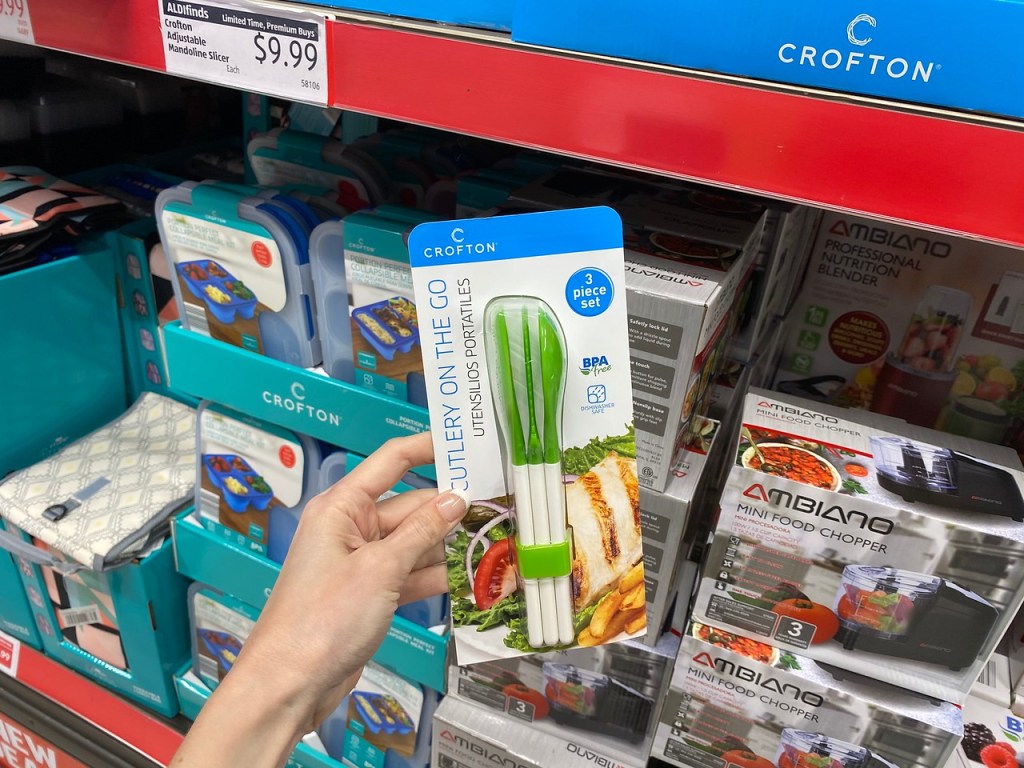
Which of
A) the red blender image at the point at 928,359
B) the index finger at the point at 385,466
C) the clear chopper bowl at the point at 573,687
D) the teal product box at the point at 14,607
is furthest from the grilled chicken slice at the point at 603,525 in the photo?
the teal product box at the point at 14,607

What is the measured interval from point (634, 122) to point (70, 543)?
3.67ft

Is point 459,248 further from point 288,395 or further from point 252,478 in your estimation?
point 252,478

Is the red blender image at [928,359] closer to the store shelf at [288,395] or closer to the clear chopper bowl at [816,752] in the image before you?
the clear chopper bowl at [816,752]

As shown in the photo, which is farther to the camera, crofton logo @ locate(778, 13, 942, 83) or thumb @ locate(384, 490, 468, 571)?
thumb @ locate(384, 490, 468, 571)

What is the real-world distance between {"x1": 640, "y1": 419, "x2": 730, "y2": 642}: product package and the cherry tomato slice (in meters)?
0.20

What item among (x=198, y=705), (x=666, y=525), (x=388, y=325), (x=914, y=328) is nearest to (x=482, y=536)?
(x=666, y=525)

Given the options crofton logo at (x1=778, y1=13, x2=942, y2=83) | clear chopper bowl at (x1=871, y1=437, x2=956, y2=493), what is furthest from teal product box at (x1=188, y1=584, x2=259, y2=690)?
crofton logo at (x1=778, y1=13, x2=942, y2=83)

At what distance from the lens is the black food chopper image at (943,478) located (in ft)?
2.35

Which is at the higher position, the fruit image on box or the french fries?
the fruit image on box

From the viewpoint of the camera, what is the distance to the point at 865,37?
53 cm

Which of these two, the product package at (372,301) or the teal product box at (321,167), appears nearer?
the product package at (372,301)

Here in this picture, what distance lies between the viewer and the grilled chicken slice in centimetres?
68

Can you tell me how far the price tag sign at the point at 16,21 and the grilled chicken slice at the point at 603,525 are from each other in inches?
34.3

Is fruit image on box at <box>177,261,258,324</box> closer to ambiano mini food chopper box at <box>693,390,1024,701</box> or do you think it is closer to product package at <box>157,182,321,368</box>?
product package at <box>157,182,321,368</box>
